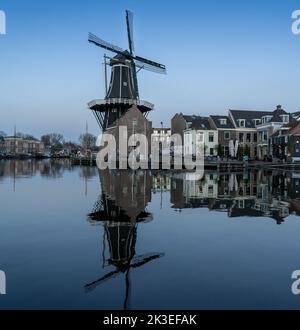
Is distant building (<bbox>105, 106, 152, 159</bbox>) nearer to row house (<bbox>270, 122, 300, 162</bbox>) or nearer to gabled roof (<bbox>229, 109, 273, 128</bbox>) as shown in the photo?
gabled roof (<bbox>229, 109, 273, 128</bbox>)

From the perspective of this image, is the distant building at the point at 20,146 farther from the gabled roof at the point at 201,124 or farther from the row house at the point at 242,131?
the row house at the point at 242,131

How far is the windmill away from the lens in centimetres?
5847

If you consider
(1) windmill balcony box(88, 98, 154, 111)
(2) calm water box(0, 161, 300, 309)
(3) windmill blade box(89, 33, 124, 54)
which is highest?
(3) windmill blade box(89, 33, 124, 54)

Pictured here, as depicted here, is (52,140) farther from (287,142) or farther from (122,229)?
(122,229)

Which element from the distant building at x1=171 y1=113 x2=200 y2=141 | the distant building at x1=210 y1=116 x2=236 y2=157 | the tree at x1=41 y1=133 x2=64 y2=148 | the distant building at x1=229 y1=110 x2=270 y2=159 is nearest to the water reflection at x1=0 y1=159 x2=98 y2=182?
the distant building at x1=171 y1=113 x2=200 y2=141

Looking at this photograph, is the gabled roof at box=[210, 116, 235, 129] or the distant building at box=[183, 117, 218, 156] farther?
the gabled roof at box=[210, 116, 235, 129]

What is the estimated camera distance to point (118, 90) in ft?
193

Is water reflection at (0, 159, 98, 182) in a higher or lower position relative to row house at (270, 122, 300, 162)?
lower

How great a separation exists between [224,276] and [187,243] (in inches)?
103

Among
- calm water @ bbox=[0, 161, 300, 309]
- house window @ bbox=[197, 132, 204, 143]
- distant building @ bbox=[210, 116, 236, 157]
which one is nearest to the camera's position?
calm water @ bbox=[0, 161, 300, 309]

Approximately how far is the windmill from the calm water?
44.6 m

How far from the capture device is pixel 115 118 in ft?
196

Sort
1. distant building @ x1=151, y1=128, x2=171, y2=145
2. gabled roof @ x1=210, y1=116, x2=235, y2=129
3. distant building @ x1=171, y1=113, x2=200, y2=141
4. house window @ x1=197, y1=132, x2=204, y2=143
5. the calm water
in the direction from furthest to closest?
1. distant building @ x1=151, y1=128, x2=171, y2=145
2. distant building @ x1=171, y1=113, x2=200, y2=141
3. gabled roof @ x1=210, y1=116, x2=235, y2=129
4. house window @ x1=197, y1=132, x2=204, y2=143
5. the calm water
